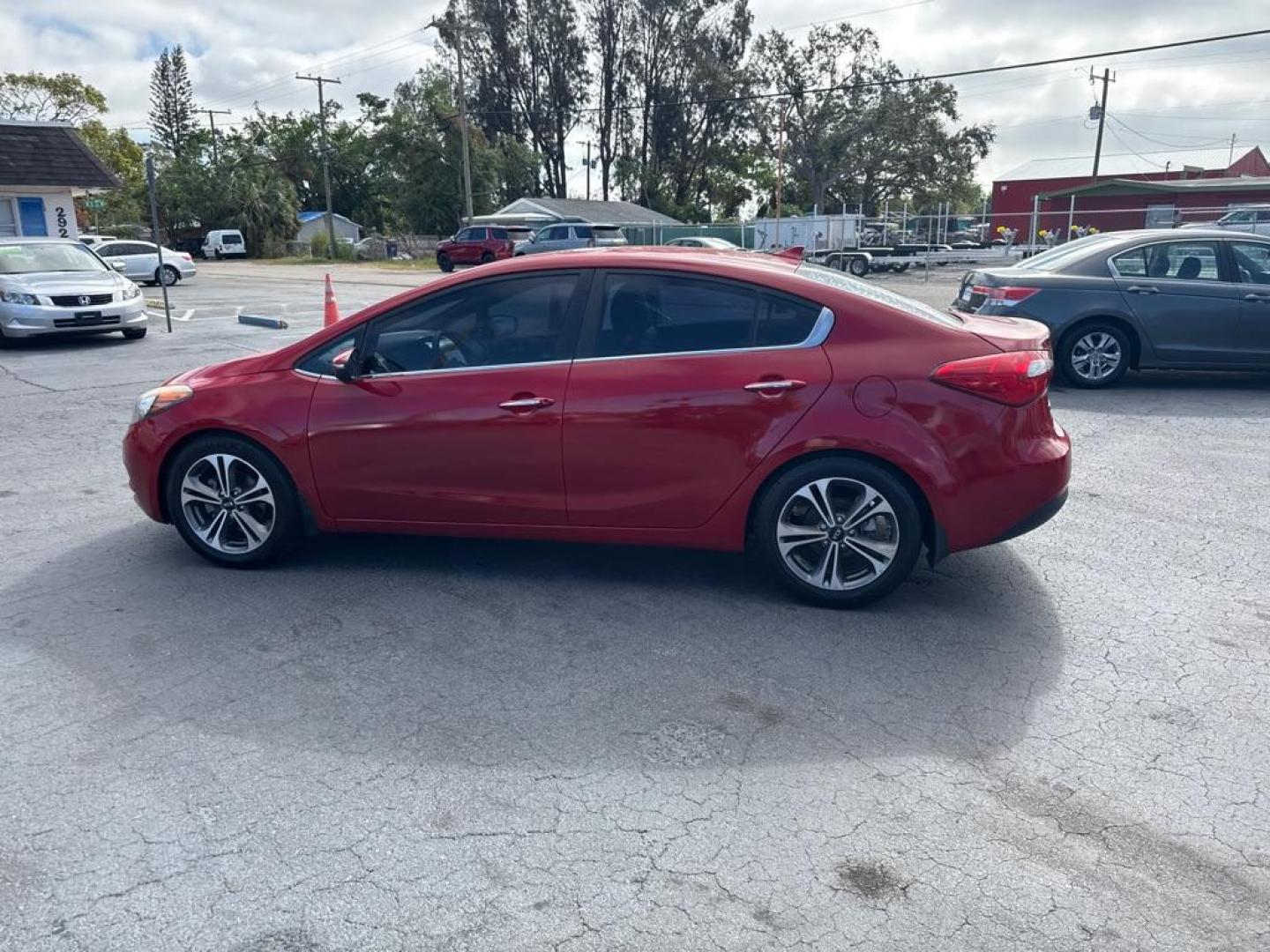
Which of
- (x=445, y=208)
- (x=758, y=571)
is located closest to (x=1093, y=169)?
(x=445, y=208)

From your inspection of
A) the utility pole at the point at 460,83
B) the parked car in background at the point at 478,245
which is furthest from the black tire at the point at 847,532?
the utility pole at the point at 460,83

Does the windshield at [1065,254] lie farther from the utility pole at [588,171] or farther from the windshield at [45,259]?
the utility pole at [588,171]

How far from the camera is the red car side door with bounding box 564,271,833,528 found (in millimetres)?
4406

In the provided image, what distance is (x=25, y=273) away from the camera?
14.2m

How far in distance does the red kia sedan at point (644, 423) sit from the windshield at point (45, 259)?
11.6m

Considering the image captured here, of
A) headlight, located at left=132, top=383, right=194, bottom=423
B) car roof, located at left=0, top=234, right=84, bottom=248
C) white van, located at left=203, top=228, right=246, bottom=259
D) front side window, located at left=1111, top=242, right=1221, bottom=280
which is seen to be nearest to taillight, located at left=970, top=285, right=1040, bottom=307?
front side window, located at left=1111, top=242, right=1221, bottom=280

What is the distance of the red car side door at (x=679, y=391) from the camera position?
14.5ft

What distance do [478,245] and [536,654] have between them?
36914 millimetres

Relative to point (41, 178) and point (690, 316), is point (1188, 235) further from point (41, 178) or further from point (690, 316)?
point (41, 178)

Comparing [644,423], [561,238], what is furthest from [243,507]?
[561,238]

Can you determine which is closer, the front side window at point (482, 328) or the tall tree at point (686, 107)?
the front side window at point (482, 328)

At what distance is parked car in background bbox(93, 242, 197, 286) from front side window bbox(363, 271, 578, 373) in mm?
30266

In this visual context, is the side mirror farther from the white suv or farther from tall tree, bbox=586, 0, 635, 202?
tall tree, bbox=586, 0, 635, 202

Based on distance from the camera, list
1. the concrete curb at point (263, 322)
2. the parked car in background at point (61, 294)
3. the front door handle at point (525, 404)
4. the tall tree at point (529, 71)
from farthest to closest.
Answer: the tall tree at point (529, 71) < the concrete curb at point (263, 322) < the parked car in background at point (61, 294) < the front door handle at point (525, 404)
